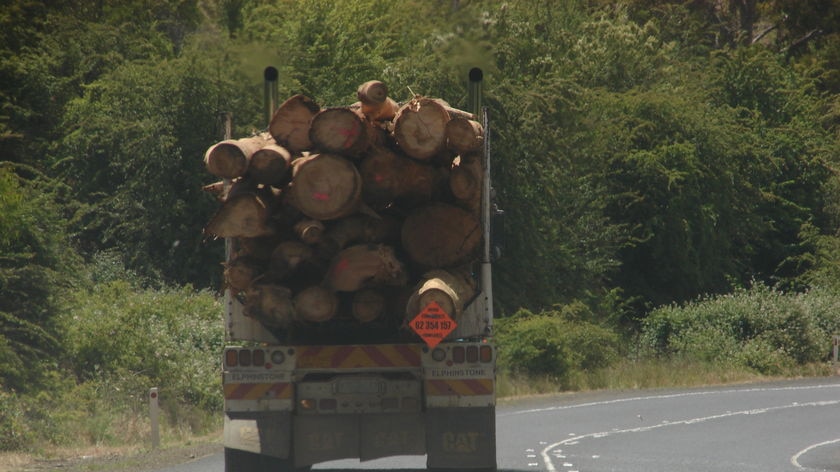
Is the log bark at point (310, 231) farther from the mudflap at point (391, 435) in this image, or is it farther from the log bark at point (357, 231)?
the mudflap at point (391, 435)

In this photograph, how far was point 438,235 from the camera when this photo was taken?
11.4 metres

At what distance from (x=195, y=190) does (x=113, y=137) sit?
2486 millimetres

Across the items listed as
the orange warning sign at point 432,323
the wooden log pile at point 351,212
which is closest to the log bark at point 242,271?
the wooden log pile at point 351,212

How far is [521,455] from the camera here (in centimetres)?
1528

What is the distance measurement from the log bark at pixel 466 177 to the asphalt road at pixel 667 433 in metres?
3.53

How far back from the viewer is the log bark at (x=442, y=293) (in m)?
10.9

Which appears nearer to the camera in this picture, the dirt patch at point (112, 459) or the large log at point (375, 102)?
the large log at point (375, 102)

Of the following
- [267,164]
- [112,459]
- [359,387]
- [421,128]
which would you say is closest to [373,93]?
[421,128]

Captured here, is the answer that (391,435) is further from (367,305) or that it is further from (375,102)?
(375,102)

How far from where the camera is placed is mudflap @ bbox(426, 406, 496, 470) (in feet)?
37.8

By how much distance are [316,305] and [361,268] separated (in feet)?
1.55

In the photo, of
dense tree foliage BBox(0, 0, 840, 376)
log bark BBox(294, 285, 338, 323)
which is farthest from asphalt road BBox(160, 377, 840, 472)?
dense tree foliage BBox(0, 0, 840, 376)

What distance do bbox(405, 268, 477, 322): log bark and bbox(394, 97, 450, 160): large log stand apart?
99cm

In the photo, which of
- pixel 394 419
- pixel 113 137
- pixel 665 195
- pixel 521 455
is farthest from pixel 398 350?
pixel 665 195
